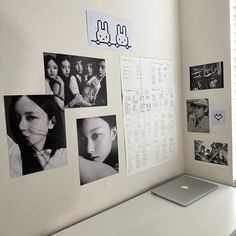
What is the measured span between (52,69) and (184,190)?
943 millimetres

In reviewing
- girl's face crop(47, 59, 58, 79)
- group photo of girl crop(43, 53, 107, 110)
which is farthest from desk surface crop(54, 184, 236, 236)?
girl's face crop(47, 59, 58, 79)

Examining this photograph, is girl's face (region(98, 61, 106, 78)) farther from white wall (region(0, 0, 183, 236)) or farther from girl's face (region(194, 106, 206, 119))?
girl's face (region(194, 106, 206, 119))

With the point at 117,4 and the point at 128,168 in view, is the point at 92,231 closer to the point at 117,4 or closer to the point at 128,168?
the point at 128,168

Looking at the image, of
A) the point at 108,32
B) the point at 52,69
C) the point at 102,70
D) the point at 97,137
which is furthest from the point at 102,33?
the point at 97,137

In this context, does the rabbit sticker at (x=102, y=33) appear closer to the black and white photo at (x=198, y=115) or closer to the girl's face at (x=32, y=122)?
the girl's face at (x=32, y=122)

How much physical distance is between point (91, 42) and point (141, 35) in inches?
13.7

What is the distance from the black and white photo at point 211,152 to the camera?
1.25 metres

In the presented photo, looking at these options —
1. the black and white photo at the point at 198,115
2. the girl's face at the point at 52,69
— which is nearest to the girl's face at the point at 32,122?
the girl's face at the point at 52,69

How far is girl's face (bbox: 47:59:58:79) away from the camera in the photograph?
846 millimetres

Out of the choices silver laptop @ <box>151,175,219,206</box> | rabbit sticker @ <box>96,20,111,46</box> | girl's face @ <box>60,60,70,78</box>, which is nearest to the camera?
girl's face @ <box>60,60,70,78</box>

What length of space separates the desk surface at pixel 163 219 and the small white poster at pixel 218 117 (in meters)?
0.40

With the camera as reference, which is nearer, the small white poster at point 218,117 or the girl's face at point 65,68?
the girl's face at point 65,68

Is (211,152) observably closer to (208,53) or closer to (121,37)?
(208,53)

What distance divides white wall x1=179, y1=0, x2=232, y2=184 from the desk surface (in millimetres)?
290
